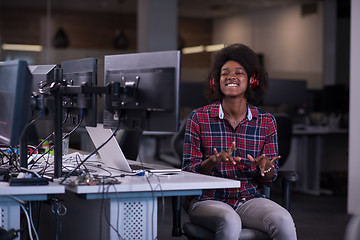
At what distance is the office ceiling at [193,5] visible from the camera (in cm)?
778

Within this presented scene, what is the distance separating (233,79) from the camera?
2893 mm

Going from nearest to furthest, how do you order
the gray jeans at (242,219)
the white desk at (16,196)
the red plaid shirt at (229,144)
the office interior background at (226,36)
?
1. the white desk at (16,196)
2. the gray jeans at (242,219)
3. the red plaid shirt at (229,144)
4. the office interior background at (226,36)

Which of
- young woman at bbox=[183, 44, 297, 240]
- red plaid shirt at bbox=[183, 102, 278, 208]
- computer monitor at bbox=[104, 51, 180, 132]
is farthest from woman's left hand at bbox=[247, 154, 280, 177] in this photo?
computer monitor at bbox=[104, 51, 180, 132]

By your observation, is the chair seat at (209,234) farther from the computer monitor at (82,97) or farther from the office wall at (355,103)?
the office wall at (355,103)

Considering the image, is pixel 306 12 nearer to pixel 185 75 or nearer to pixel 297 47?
pixel 297 47

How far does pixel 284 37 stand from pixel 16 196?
6.92 metres

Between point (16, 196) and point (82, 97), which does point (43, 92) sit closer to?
point (82, 97)

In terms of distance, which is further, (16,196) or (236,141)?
(236,141)

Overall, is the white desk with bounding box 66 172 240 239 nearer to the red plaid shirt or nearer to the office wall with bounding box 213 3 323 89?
the red plaid shirt

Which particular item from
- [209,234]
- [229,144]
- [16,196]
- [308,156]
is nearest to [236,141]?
[229,144]

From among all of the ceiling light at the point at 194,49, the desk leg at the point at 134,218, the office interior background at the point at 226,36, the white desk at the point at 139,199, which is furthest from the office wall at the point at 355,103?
the ceiling light at the point at 194,49

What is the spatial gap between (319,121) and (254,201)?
4953mm

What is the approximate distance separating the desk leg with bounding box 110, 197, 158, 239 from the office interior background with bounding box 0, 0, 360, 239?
4.60 metres

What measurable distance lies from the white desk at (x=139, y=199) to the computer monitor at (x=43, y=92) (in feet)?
1.09
